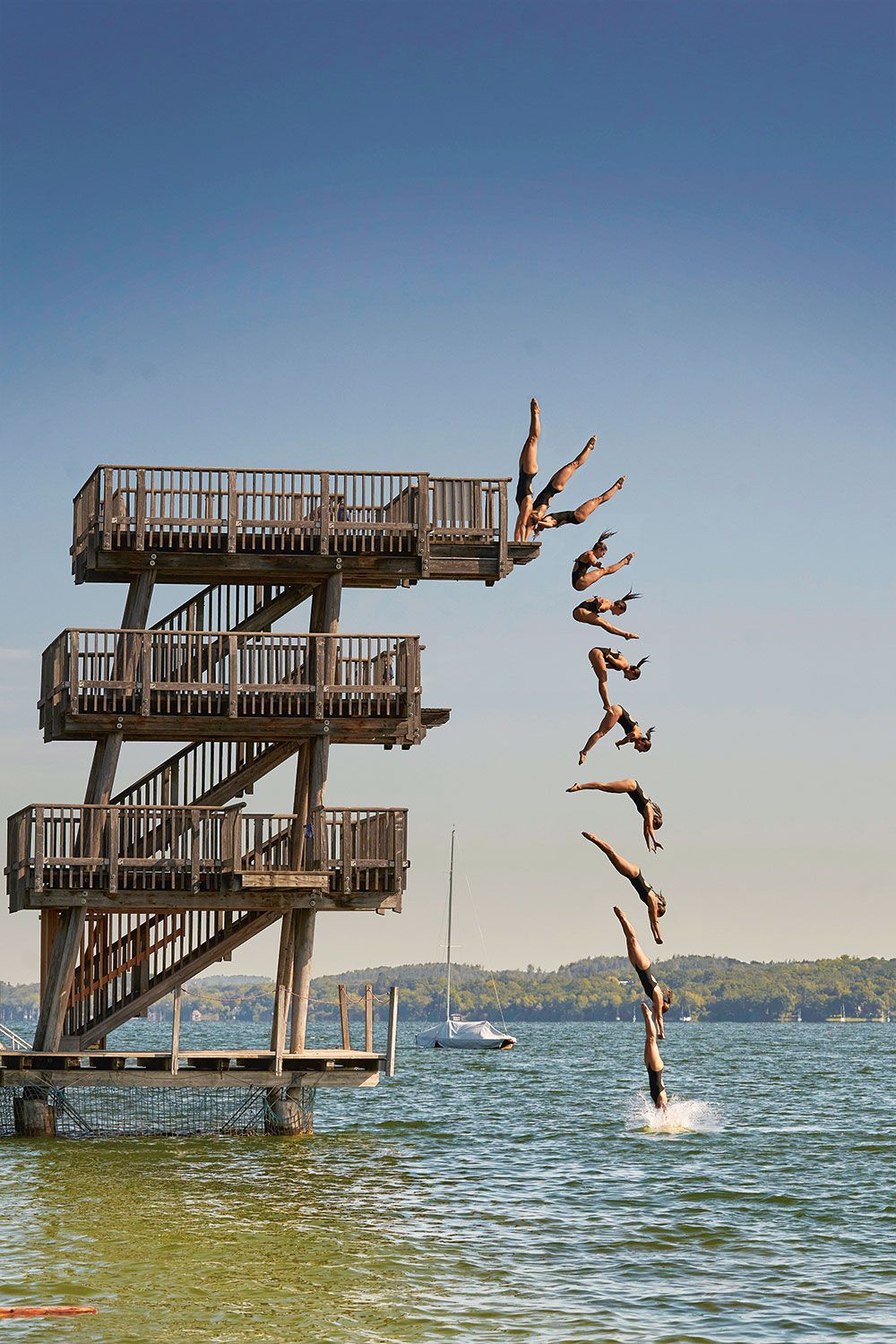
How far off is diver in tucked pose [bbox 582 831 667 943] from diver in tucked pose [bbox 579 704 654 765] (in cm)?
75

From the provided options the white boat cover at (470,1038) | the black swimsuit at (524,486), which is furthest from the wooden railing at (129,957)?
the white boat cover at (470,1038)

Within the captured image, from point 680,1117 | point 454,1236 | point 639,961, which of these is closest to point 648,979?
point 639,961

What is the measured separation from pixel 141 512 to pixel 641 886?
69.4ft

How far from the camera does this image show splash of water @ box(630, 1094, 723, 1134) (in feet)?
171

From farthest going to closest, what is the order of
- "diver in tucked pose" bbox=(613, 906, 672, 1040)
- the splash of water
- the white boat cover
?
the white boat cover
the splash of water
"diver in tucked pose" bbox=(613, 906, 672, 1040)

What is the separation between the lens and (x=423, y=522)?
1419 inches

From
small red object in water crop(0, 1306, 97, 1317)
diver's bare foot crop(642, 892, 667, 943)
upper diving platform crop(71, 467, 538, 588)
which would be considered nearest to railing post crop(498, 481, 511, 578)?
upper diving platform crop(71, 467, 538, 588)

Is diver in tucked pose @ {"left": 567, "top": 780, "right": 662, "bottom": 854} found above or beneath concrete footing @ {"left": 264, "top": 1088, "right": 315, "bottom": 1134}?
above

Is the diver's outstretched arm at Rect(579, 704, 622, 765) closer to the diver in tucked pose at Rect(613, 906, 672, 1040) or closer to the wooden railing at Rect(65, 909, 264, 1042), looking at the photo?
the diver in tucked pose at Rect(613, 906, 672, 1040)

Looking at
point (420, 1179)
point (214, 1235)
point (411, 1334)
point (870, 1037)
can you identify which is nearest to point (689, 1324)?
point (411, 1334)

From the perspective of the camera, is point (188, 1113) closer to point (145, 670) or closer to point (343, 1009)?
point (343, 1009)

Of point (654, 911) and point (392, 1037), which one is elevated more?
point (654, 911)

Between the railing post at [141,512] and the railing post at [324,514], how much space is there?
3.18 metres

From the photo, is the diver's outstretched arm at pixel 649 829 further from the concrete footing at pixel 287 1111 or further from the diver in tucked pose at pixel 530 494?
the concrete footing at pixel 287 1111
